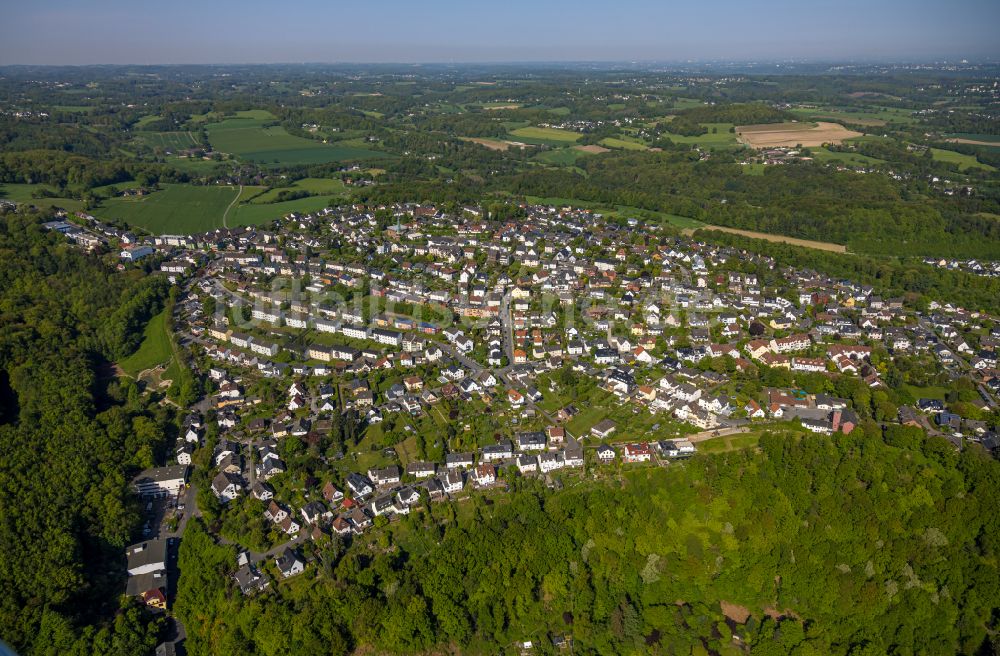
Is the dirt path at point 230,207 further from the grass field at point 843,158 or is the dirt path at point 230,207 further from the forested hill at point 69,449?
the grass field at point 843,158

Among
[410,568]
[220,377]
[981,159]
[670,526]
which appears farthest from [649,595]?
[981,159]

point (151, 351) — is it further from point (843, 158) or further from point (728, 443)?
point (843, 158)

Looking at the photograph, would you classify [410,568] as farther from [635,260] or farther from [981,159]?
[981,159]

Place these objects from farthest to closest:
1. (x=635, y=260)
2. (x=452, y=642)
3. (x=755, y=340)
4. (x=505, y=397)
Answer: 1. (x=635, y=260)
2. (x=755, y=340)
3. (x=505, y=397)
4. (x=452, y=642)

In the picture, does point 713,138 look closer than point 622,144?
No

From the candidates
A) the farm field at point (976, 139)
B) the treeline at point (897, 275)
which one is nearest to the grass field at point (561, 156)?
the treeline at point (897, 275)

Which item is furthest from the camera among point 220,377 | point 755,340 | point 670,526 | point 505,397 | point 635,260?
point 635,260

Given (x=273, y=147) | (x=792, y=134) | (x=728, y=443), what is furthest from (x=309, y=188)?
(x=792, y=134)

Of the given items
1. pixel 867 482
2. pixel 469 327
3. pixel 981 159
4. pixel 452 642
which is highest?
pixel 981 159
